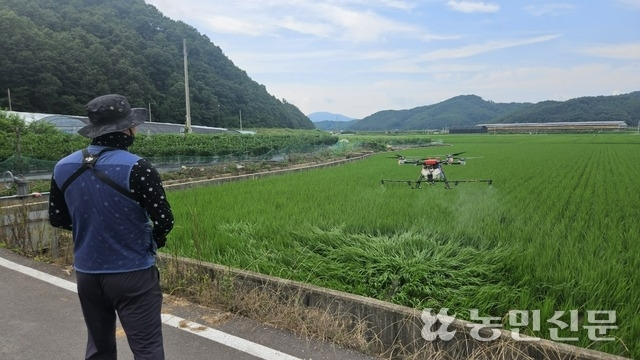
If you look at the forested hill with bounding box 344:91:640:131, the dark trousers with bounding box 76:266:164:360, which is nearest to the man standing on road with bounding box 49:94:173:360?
the dark trousers with bounding box 76:266:164:360

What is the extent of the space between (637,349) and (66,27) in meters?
47.4

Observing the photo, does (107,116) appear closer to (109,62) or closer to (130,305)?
(130,305)

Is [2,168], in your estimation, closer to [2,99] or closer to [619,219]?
[619,219]

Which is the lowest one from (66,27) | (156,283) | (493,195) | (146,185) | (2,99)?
(493,195)

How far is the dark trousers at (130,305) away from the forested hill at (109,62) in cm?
3794

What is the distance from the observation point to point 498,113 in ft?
536

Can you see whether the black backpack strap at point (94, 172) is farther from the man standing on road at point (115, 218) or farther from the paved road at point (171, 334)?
the paved road at point (171, 334)

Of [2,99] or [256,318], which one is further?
[2,99]

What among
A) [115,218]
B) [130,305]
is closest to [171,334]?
[130,305]

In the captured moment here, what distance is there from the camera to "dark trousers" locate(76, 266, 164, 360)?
6.14 feet

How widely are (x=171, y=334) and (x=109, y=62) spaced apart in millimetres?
41135

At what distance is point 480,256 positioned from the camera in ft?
12.7

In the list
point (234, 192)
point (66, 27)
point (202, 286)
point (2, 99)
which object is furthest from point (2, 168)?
point (66, 27)

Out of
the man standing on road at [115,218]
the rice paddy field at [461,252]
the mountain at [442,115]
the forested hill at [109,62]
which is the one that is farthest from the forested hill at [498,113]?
the man standing on road at [115,218]
